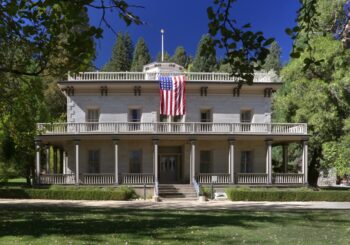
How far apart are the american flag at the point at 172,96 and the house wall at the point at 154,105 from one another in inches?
80.6

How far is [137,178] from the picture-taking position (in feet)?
108

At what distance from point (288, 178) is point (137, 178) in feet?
35.9

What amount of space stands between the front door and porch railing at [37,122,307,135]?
318cm

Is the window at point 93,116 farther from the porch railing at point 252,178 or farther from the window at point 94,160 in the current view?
the porch railing at point 252,178

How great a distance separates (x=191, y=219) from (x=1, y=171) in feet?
68.8

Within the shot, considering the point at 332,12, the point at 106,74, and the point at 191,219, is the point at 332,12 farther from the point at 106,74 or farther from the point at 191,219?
the point at 191,219

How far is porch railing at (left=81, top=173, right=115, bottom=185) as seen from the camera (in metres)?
32.3

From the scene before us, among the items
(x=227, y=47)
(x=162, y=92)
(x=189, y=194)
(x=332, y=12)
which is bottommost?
(x=189, y=194)

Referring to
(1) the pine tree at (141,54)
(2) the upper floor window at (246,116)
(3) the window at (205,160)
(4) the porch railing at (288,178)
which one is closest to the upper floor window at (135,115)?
(3) the window at (205,160)

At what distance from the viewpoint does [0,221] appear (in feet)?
50.8

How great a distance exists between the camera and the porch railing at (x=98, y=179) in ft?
106

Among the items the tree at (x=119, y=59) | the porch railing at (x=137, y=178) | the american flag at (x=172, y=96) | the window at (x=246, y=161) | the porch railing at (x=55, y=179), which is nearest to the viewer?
the porch railing at (x=55, y=179)

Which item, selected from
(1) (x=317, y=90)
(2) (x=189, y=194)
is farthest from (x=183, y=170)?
(1) (x=317, y=90)

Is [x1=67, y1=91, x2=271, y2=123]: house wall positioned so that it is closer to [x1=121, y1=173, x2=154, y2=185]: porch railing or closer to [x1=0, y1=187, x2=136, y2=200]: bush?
[x1=121, y1=173, x2=154, y2=185]: porch railing
